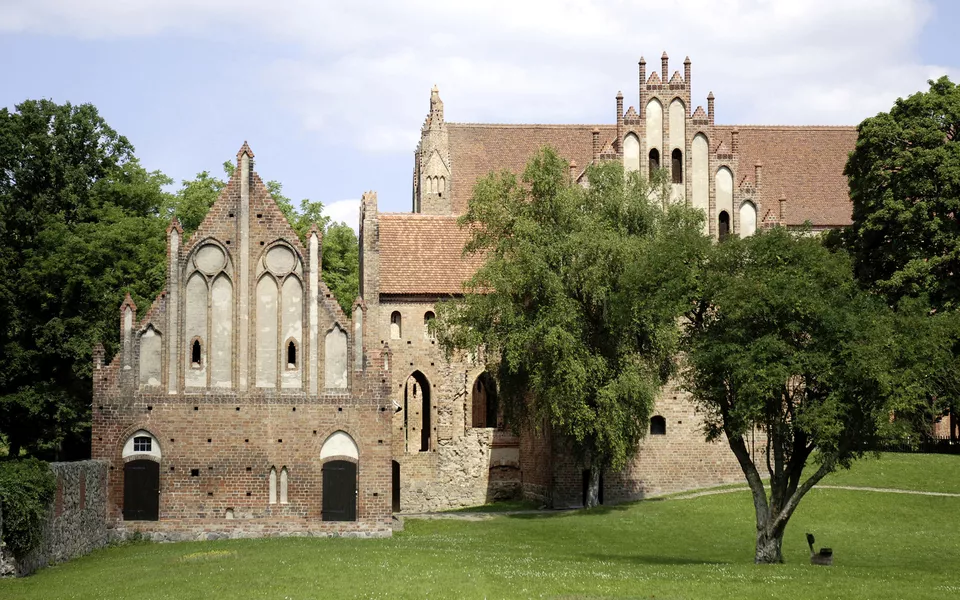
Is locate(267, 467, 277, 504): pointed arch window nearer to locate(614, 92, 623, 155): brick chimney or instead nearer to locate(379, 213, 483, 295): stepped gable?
locate(379, 213, 483, 295): stepped gable

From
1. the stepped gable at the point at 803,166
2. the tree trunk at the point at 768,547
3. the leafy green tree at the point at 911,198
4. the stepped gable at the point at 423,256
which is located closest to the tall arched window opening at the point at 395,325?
the stepped gable at the point at 423,256

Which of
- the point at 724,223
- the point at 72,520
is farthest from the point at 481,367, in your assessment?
the point at 72,520

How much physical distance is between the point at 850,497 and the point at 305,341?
1925 cm

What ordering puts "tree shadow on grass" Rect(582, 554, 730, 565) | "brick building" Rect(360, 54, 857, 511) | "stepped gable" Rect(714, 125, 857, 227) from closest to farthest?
1. "tree shadow on grass" Rect(582, 554, 730, 565)
2. "brick building" Rect(360, 54, 857, 511)
3. "stepped gable" Rect(714, 125, 857, 227)

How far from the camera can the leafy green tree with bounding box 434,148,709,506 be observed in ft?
131

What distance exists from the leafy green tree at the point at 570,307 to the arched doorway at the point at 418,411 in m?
6.53

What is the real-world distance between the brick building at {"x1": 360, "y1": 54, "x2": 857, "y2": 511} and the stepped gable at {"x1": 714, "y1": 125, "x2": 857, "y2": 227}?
655cm

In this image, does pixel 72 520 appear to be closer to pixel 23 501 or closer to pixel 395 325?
pixel 23 501

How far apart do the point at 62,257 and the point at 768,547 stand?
2780 cm

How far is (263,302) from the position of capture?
120ft

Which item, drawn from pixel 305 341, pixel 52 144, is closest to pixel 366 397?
pixel 305 341

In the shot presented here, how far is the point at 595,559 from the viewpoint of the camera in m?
30.4

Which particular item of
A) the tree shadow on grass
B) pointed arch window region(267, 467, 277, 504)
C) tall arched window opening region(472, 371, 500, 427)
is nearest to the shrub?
pointed arch window region(267, 467, 277, 504)

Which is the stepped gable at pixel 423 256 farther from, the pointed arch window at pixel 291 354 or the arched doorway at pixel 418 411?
the pointed arch window at pixel 291 354
